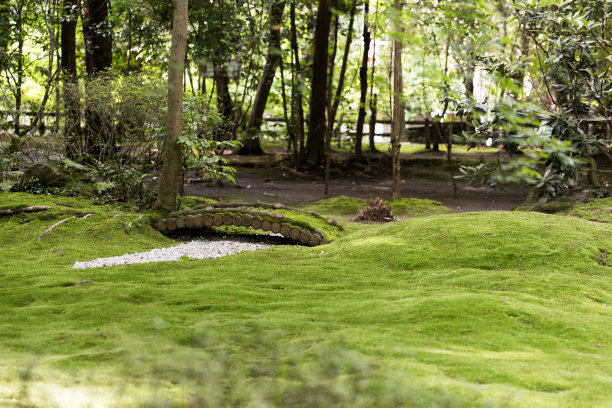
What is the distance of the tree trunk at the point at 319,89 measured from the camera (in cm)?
1648

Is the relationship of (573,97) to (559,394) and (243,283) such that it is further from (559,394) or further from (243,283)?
(559,394)

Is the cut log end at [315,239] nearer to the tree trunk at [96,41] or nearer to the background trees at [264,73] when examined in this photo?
Result: the background trees at [264,73]

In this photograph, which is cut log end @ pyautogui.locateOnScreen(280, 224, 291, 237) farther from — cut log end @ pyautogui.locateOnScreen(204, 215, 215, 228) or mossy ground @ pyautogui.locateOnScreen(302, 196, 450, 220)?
mossy ground @ pyautogui.locateOnScreen(302, 196, 450, 220)

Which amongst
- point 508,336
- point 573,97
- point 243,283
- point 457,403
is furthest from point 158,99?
point 457,403

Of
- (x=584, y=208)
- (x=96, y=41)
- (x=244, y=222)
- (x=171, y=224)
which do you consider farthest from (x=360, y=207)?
(x=96, y=41)

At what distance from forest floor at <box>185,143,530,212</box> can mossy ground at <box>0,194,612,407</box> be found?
6357 millimetres

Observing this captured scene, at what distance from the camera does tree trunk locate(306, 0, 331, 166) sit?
16.5 metres

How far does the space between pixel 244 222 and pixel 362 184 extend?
933 cm

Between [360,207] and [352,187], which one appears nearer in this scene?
[360,207]

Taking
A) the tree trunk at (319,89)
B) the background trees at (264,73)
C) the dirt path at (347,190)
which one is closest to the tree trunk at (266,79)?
the background trees at (264,73)

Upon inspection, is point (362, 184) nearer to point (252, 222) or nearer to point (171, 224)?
point (252, 222)

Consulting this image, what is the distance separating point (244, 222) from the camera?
790 cm

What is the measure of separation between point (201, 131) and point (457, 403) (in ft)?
26.9

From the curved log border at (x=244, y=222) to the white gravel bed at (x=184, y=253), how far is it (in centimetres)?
27
